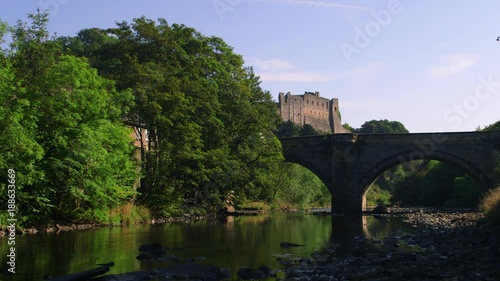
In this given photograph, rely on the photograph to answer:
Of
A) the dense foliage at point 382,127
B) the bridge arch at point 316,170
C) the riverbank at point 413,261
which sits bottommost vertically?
the riverbank at point 413,261

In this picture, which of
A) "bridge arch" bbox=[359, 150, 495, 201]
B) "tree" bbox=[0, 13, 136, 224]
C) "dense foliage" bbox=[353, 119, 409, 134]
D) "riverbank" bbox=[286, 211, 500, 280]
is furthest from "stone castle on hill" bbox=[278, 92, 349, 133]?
"riverbank" bbox=[286, 211, 500, 280]

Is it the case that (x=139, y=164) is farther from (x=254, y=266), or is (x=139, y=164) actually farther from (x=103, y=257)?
(x=254, y=266)

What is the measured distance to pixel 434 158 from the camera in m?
43.1

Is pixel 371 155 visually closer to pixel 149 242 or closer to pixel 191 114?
pixel 191 114

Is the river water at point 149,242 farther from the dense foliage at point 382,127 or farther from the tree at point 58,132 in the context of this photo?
the dense foliage at point 382,127

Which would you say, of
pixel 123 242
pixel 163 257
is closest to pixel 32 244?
pixel 123 242

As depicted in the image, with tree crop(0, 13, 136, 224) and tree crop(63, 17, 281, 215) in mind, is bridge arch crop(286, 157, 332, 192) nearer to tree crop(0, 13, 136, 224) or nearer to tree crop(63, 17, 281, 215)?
tree crop(63, 17, 281, 215)

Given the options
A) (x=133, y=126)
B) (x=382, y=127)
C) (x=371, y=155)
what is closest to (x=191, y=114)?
(x=133, y=126)

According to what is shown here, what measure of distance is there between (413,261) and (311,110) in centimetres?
9683

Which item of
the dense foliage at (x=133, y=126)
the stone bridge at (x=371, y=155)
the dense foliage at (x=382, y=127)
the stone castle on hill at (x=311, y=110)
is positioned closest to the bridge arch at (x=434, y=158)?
the stone bridge at (x=371, y=155)

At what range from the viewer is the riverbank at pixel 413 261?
39.0ft

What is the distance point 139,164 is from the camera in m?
31.0

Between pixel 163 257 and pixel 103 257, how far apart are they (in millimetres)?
1595

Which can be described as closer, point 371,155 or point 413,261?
point 413,261
